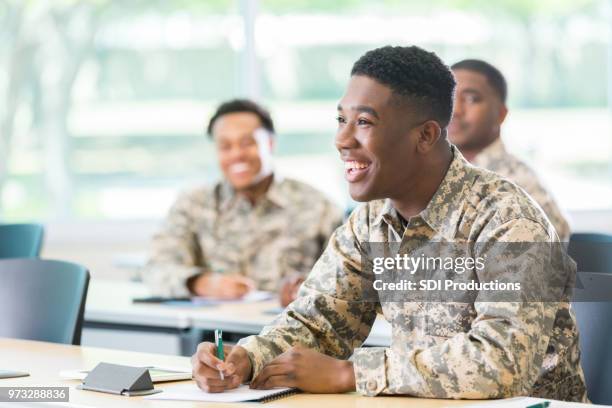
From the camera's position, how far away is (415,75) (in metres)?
2.45

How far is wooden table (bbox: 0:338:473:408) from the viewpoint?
2.23m

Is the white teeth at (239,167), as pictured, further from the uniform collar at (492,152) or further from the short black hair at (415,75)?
the short black hair at (415,75)

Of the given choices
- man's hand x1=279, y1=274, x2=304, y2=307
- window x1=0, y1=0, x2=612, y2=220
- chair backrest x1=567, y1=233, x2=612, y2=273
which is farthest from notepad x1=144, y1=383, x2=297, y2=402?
window x1=0, y1=0, x2=612, y2=220

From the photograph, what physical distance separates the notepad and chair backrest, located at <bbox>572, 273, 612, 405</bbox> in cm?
72

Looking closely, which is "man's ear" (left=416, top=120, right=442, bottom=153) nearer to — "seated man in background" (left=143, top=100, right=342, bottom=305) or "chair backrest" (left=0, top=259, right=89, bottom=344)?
"chair backrest" (left=0, top=259, right=89, bottom=344)

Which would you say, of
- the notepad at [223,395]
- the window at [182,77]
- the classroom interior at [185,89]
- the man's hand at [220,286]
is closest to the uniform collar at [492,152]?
the man's hand at [220,286]

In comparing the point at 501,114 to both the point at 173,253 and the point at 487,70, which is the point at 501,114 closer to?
the point at 487,70

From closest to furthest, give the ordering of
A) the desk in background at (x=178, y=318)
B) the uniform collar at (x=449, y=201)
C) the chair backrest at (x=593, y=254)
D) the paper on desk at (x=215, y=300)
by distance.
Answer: the uniform collar at (x=449, y=201) < the chair backrest at (x=593, y=254) < the desk in background at (x=178, y=318) < the paper on desk at (x=215, y=300)

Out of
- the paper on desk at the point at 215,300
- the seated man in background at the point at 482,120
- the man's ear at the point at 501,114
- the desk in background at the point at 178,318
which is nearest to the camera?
the desk in background at the point at 178,318

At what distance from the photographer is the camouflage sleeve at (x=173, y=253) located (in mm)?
4352

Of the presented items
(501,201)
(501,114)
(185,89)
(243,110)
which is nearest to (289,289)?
(243,110)

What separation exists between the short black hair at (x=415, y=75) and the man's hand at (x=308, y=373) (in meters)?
0.59

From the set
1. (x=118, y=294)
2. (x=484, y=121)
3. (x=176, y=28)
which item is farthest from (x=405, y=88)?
(x=176, y=28)

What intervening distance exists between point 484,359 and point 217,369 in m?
0.57
